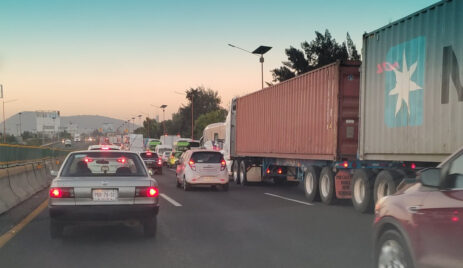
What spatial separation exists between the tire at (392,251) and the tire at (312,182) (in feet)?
33.1

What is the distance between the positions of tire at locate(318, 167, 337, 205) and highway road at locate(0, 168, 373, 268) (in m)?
1.87

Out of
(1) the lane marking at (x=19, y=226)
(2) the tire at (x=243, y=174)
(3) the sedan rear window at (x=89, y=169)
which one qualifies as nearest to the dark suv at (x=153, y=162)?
(2) the tire at (x=243, y=174)

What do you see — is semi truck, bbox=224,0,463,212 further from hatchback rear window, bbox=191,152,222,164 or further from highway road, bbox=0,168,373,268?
hatchback rear window, bbox=191,152,222,164

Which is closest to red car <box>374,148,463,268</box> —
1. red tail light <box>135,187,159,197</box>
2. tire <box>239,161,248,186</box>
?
red tail light <box>135,187,159,197</box>

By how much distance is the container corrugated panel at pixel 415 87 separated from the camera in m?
9.34

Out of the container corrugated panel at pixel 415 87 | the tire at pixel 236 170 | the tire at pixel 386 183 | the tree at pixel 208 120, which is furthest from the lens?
the tree at pixel 208 120

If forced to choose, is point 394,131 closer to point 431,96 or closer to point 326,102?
point 431,96

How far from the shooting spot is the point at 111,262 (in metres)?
6.73

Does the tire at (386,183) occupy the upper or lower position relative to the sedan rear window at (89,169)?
lower

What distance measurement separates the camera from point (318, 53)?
170ft

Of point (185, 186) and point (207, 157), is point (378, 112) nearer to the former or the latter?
point (207, 157)

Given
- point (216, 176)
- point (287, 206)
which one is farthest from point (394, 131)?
point (216, 176)

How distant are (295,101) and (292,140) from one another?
1313 millimetres

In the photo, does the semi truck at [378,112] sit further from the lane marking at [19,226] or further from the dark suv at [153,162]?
the dark suv at [153,162]
